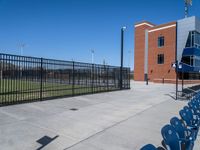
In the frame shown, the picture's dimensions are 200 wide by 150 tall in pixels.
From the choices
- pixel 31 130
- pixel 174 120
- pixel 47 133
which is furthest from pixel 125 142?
pixel 31 130

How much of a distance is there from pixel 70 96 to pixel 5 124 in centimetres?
731

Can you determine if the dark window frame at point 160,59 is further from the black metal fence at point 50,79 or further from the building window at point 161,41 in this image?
the black metal fence at point 50,79

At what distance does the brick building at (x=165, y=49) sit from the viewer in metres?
39.4

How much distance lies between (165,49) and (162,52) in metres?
1.00

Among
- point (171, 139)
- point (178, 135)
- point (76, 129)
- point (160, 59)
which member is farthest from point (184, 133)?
point (160, 59)

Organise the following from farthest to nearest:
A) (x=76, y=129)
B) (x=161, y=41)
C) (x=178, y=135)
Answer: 1. (x=161, y=41)
2. (x=76, y=129)
3. (x=178, y=135)

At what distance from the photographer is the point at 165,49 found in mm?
43969

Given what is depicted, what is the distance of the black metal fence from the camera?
425 inches

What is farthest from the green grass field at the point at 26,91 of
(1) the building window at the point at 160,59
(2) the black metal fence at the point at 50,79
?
(1) the building window at the point at 160,59

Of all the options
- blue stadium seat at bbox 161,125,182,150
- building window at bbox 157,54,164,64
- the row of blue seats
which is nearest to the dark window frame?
building window at bbox 157,54,164,64

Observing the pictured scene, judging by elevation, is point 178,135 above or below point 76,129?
above

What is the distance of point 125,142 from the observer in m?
5.66

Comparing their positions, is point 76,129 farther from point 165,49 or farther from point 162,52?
point 162,52

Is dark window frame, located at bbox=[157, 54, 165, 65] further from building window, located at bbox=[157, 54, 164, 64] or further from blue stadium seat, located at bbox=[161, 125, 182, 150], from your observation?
blue stadium seat, located at bbox=[161, 125, 182, 150]
